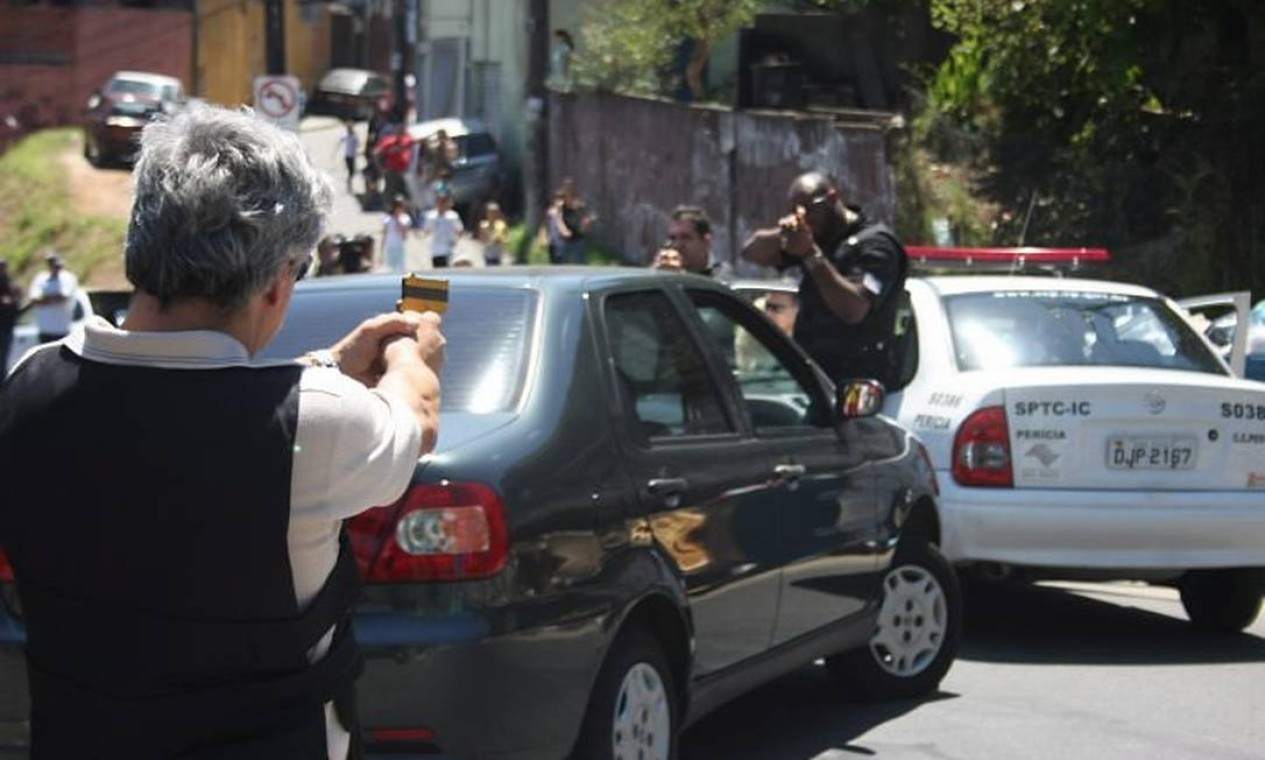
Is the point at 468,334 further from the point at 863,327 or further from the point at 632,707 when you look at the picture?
the point at 863,327

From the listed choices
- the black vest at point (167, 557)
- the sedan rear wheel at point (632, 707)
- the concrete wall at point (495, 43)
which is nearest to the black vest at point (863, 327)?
the sedan rear wheel at point (632, 707)

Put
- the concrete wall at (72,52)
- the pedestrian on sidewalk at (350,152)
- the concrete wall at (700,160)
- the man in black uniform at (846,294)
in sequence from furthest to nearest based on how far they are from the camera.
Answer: the concrete wall at (72,52) < the pedestrian on sidewalk at (350,152) < the concrete wall at (700,160) < the man in black uniform at (846,294)

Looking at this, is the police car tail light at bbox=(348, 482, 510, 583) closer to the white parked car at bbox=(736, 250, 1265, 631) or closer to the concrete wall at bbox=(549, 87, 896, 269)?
the white parked car at bbox=(736, 250, 1265, 631)

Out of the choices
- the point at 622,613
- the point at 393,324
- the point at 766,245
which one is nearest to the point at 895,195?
the point at 766,245

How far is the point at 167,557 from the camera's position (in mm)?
3059

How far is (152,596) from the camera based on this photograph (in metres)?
3.07

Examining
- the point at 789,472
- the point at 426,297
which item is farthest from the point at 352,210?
the point at 426,297

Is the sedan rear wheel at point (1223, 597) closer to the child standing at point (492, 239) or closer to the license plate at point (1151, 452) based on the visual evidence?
the license plate at point (1151, 452)

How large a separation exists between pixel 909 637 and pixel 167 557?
5111 millimetres

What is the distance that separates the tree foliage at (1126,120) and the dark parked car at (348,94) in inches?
1404

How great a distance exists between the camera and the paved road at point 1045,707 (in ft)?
23.7

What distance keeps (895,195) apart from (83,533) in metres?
21.4

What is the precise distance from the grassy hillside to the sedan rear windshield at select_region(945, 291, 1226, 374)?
89.2 feet

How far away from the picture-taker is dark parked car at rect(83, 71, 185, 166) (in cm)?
4450
